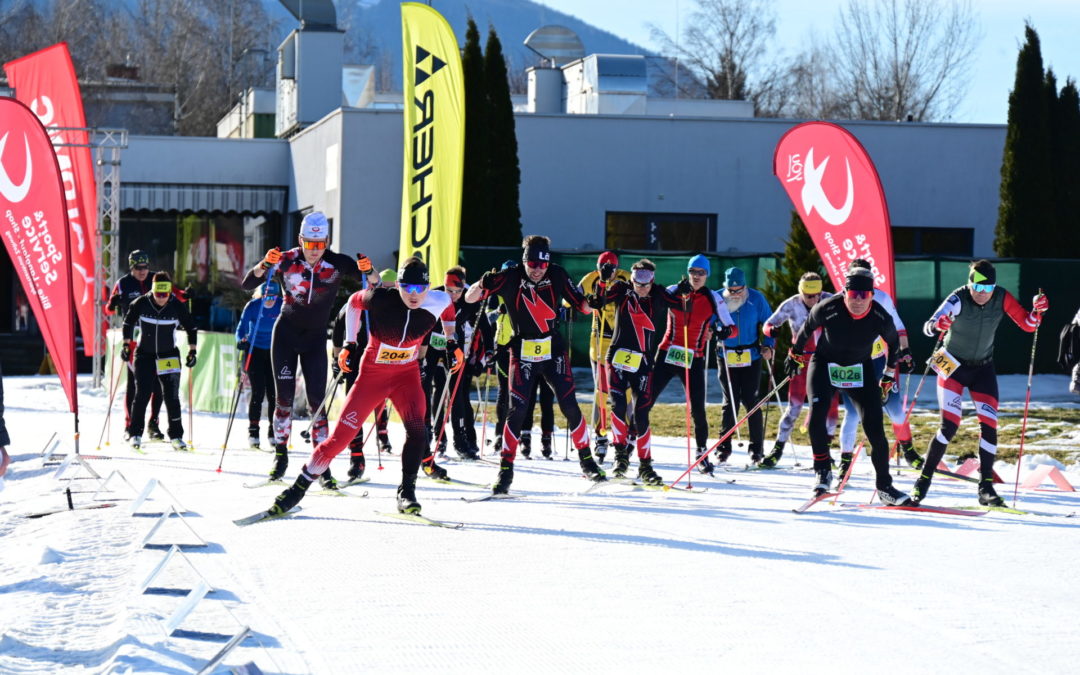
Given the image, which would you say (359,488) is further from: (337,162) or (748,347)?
(337,162)

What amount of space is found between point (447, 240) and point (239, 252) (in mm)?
21788

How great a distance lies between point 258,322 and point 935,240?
19.2 m

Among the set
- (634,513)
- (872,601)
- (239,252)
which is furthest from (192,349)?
(239,252)

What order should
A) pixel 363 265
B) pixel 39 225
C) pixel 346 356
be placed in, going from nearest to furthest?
pixel 346 356, pixel 363 265, pixel 39 225

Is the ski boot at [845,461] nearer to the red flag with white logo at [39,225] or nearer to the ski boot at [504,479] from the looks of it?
the ski boot at [504,479]

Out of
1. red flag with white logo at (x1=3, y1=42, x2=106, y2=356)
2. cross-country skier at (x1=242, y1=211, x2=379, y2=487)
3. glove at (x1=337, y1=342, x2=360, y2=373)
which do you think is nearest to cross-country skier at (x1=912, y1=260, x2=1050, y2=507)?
glove at (x1=337, y1=342, x2=360, y2=373)

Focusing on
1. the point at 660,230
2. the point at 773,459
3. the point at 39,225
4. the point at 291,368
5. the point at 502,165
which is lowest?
the point at 773,459

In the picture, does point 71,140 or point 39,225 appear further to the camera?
point 71,140

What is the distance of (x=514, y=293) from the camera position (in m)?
10.9

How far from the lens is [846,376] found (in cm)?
1008

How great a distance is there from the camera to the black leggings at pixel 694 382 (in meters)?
12.7

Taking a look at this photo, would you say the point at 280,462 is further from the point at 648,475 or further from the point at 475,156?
the point at 475,156

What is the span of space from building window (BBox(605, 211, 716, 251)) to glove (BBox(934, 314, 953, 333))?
18979 millimetres

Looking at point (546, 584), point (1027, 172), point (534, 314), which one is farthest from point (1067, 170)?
point (546, 584)
